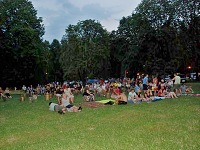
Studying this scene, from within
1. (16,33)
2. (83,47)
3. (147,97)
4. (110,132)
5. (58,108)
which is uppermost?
(16,33)

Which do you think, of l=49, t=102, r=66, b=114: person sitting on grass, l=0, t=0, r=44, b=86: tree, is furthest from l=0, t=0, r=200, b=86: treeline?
l=49, t=102, r=66, b=114: person sitting on grass

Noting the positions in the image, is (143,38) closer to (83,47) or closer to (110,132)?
(83,47)

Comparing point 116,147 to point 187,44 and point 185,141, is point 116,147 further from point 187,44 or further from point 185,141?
point 187,44

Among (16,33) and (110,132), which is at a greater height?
(16,33)

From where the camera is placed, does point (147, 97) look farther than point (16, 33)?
No

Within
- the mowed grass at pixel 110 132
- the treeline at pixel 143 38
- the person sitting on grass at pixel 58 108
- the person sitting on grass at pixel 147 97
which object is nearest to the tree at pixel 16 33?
the treeline at pixel 143 38

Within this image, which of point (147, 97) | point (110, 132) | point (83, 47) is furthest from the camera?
point (83, 47)

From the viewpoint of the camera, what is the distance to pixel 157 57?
144ft

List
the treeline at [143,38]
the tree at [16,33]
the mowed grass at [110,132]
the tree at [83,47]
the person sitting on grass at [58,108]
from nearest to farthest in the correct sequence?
the mowed grass at [110,132] → the person sitting on grass at [58,108] → the tree at [16,33] → the treeline at [143,38] → the tree at [83,47]

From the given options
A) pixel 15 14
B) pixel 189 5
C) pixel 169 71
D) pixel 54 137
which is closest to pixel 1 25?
pixel 15 14

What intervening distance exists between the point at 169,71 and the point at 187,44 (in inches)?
213

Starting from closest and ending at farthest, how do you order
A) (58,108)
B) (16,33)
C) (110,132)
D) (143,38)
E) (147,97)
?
(110,132) → (58,108) → (147,97) → (16,33) → (143,38)

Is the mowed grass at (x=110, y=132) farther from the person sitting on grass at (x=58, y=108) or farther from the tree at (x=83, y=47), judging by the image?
the tree at (x=83, y=47)

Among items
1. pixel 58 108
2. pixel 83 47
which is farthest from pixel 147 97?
pixel 83 47
